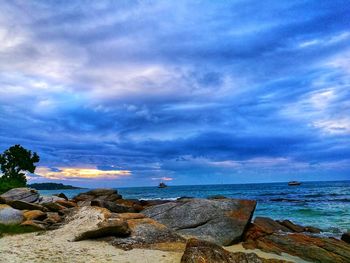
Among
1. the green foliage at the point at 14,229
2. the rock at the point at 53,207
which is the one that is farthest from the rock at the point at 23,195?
the green foliage at the point at 14,229

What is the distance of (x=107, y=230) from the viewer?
18828 mm

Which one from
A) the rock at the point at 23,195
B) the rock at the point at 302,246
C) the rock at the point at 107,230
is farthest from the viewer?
the rock at the point at 23,195

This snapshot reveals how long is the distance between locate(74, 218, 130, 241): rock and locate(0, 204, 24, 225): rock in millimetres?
6203

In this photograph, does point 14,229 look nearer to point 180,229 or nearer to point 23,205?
point 23,205

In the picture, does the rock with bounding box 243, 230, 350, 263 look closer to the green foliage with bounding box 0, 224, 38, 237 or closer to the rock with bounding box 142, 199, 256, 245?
the rock with bounding box 142, 199, 256, 245

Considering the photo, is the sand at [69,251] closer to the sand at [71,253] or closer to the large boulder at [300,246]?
the sand at [71,253]

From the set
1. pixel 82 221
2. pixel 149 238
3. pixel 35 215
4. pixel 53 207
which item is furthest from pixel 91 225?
pixel 53 207

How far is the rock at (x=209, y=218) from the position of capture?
69.3 ft

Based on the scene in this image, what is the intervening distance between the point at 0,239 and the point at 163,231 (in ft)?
27.4

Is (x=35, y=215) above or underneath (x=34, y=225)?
above

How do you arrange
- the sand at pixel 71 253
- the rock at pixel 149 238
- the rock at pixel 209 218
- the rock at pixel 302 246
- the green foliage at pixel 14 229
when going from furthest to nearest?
the green foliage at pixel 14 229 < the rock at pixel 209 218 < the rock at pixel 302 246 < the rock at pixel 149 238 < the sand at pixel 71 253

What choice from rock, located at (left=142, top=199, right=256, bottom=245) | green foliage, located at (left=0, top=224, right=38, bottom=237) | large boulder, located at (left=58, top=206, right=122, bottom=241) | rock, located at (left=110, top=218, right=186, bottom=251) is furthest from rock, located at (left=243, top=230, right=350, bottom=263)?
green foliage, located at (left=0, top=224, right=38, bottom=237)

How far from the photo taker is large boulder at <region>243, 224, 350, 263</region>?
19.4 m

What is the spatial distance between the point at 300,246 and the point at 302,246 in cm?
10
